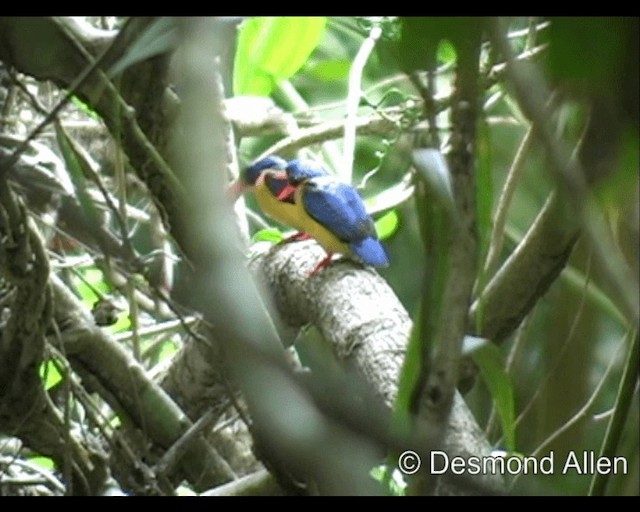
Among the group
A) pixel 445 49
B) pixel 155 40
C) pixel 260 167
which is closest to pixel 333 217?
pixel 260 167

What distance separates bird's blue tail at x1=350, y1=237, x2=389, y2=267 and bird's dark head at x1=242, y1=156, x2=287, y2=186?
14 centimetres

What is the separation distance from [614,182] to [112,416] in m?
0.92

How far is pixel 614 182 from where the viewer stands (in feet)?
0.89

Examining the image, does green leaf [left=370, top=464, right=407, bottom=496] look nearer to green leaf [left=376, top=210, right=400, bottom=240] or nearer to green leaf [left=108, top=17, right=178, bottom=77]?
green leaf [left=108, top=17, right=178, bottom=77]

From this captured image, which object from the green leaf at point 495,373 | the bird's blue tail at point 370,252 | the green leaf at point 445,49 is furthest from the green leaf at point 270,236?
the green leaf at point 495,373

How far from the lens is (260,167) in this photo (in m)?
1.21

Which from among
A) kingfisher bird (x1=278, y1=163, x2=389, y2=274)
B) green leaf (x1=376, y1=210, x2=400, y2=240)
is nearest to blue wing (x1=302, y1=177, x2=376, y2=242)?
kingfisher bird (x1=278, y1=163, x2=389, y2=274)

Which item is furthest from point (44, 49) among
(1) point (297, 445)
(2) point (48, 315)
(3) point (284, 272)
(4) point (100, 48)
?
(3) point (284, 272)

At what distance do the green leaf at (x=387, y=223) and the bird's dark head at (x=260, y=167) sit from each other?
0.13 m

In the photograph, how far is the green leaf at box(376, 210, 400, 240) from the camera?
50.2 inches

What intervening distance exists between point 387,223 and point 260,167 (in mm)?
177

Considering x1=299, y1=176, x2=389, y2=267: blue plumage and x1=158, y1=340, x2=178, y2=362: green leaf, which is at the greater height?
x1=299, y1=176, x2=389, y2=267: blue plumage

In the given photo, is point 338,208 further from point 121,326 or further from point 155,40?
point 155,40

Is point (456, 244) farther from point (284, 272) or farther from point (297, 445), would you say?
point (284, 272)
